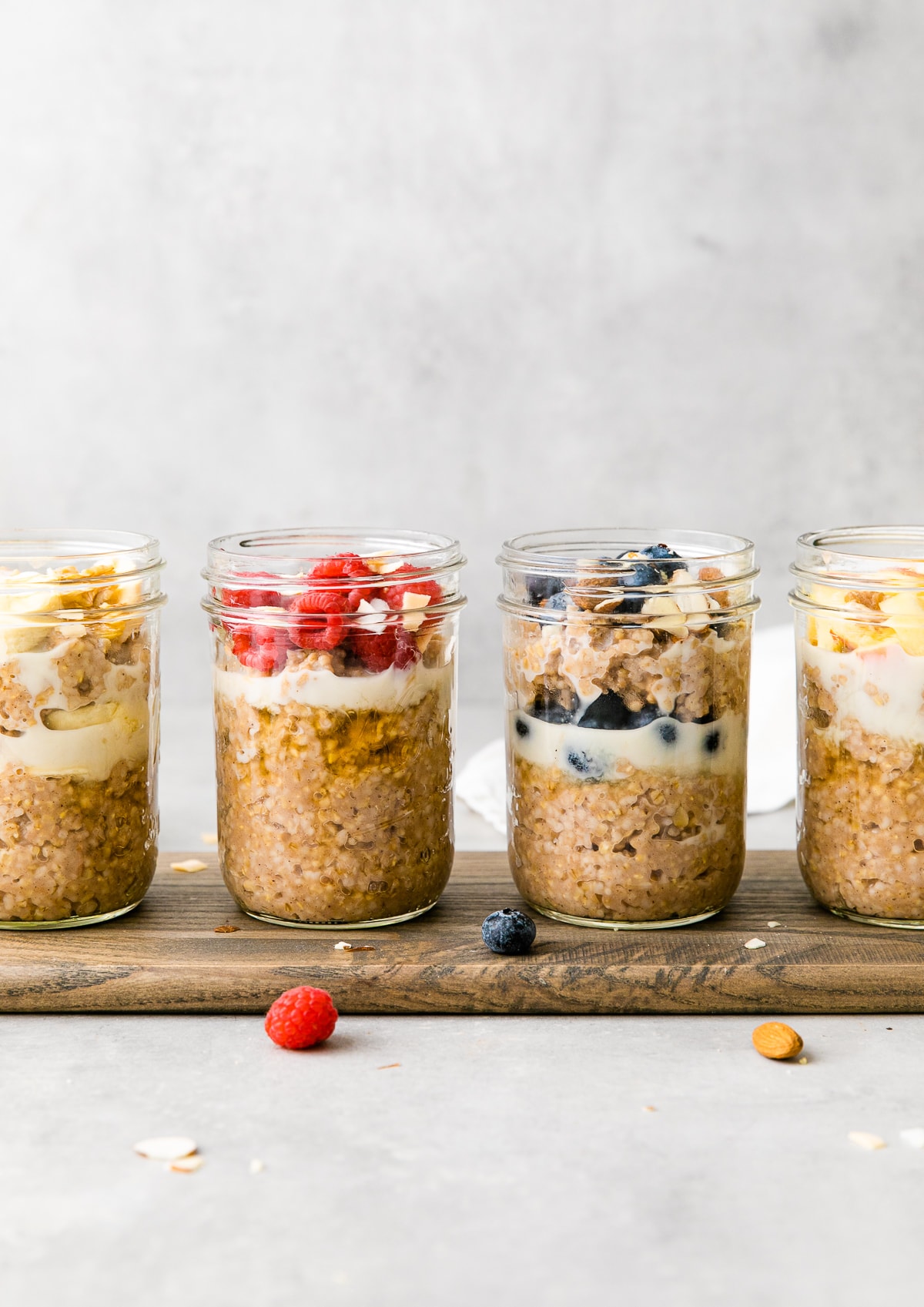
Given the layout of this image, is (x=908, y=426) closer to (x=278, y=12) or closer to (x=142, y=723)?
(x=278, y=12)

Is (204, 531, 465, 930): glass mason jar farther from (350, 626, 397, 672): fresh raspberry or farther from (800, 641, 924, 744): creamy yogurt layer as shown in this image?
(800, 641, 924, 744): creamy yogurt layer

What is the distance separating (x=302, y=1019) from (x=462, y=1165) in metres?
0.23

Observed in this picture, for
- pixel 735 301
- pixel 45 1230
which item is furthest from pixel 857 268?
pixel 45 1230

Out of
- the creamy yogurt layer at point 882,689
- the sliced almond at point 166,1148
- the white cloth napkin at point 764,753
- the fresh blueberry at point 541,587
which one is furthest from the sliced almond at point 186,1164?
the white cloth napkin at point 764,753

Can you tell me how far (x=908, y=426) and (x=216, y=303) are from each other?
1.40 m

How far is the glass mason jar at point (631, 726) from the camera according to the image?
136cm

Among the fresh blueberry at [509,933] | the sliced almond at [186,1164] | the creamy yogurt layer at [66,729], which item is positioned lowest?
the sliced almond at [186,1164]

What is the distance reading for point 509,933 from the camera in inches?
53.4

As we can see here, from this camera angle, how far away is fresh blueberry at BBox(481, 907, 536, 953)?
4.45ft

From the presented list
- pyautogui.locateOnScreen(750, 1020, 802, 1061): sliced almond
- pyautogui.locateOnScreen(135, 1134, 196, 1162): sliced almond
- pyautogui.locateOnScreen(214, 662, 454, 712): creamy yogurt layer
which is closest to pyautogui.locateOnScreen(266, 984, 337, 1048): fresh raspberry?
pyautogui.locateOnScreen(135, 1134, 196, 1162): sliced almond

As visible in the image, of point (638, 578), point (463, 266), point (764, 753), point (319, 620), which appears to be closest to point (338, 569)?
point (319, 620)

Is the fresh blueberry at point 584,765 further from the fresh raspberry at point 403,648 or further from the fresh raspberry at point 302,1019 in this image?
the fresh raspberry at point 302,1019

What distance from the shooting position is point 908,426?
285 centimetres

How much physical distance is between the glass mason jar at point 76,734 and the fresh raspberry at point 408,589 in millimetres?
251
